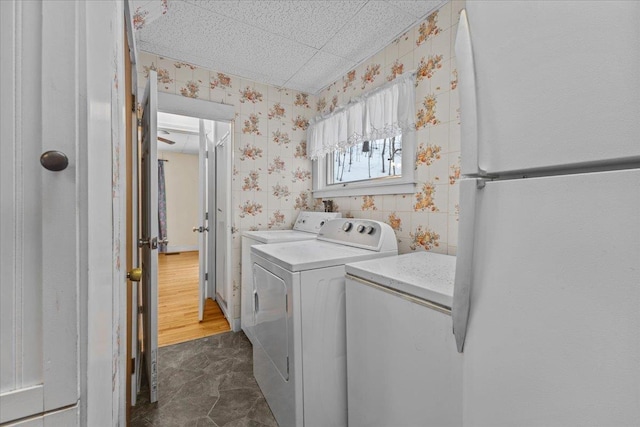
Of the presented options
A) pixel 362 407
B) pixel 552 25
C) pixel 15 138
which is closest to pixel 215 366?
pixel 362 407

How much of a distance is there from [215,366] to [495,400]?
209cm

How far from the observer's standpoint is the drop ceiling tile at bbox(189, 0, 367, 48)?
166cm

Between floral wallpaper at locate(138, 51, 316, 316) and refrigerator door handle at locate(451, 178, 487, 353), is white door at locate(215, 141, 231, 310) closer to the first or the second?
floral wallpaper at locate(138, 51, 316, 316)

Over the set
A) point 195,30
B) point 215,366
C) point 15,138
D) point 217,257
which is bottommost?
point 215,366

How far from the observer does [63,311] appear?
394 mm

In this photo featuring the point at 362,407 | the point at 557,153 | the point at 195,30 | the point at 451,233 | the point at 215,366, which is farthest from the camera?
the point at 215,366

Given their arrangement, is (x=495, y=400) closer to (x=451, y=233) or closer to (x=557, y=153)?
(x=557, y=153)

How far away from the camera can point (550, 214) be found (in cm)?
52

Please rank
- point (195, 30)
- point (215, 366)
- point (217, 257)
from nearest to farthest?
point (195, 30), point (215, 366), point (217, 257)

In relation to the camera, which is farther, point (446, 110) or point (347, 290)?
point (446, 110)

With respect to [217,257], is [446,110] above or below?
above

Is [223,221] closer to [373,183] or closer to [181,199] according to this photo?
[373,183]

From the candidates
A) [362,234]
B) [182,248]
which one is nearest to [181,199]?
[182,248]

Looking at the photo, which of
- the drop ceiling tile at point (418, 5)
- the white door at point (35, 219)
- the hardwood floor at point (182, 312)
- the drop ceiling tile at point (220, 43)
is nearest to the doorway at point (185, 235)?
the hardwood floor at point (182, 312)
